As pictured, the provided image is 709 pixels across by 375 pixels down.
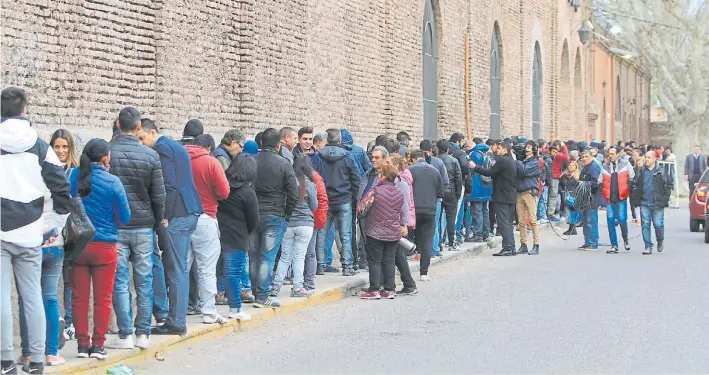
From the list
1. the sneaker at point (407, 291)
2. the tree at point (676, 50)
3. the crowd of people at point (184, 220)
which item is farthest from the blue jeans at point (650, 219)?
the tree at point (676, 50)

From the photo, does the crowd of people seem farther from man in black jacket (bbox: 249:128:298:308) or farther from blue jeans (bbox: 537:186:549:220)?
blue jeans (bbox: 537:186:549:220)

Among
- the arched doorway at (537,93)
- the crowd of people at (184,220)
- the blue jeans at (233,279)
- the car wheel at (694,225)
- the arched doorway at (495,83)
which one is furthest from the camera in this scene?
the arched doorway at (537,93)

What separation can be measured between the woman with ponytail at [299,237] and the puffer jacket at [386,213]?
82cm

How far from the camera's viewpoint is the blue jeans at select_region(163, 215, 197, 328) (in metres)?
11.1

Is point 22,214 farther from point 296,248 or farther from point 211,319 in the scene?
point 296,248

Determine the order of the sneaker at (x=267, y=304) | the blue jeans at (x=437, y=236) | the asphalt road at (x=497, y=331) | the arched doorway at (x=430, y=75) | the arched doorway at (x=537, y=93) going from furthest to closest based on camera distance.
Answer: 1. the arched doorway at (x=537, y=93)
2. the arched doorway at (x=430, y=75)
3. the blue jeans at (x=437, y=236)
4. the sneaker at (x=267, y=304)
5. the asphalt road at (x=497, y=331)

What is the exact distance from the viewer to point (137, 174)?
10211 millimetres

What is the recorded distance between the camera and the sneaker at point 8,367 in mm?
8758

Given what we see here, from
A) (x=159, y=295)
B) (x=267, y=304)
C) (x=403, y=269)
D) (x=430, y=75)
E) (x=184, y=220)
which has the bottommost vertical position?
(x=267, y=304)

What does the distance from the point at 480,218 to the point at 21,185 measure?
14.8 metres

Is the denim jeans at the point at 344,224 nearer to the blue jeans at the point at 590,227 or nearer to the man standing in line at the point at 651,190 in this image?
the man standing in line at the point at 651,190

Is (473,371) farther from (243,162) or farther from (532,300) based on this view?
(532,300)

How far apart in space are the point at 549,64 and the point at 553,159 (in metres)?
15.7

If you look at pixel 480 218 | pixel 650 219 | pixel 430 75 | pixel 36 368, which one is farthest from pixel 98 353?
pixel 430 75
